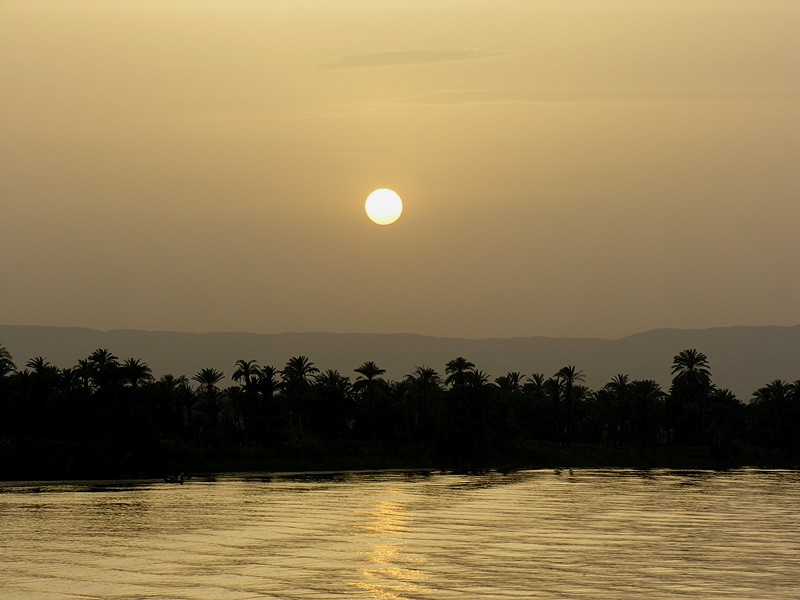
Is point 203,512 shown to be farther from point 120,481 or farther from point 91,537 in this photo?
point 120,481

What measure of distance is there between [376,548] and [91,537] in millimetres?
15139

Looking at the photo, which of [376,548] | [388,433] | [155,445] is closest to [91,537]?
[376,548]

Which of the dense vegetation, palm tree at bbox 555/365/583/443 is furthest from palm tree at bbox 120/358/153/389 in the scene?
palm tree at bbox 555/365/583/443

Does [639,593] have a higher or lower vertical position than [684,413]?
lower

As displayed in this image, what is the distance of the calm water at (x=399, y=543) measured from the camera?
132 feet

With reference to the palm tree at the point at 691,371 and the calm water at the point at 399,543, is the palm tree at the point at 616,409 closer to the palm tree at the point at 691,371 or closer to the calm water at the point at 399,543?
the palm tree at the point at 691,371

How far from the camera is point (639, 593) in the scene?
38.8 metres

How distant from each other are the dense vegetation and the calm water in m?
23.6

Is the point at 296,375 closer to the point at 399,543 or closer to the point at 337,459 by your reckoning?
the point at 337,459

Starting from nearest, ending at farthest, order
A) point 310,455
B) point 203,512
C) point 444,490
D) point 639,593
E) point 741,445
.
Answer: point 639,593 < point 203,512 < point 444,490 < point 310,455 < point 741,445

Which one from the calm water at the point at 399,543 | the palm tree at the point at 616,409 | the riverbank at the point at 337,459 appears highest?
the palm tree at the point at 616,409

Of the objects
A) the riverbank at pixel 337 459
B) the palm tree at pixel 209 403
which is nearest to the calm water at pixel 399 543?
the riverbank at pixel 337 459

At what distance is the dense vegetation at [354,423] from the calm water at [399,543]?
2357cm

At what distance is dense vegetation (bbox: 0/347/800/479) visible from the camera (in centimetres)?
12112
